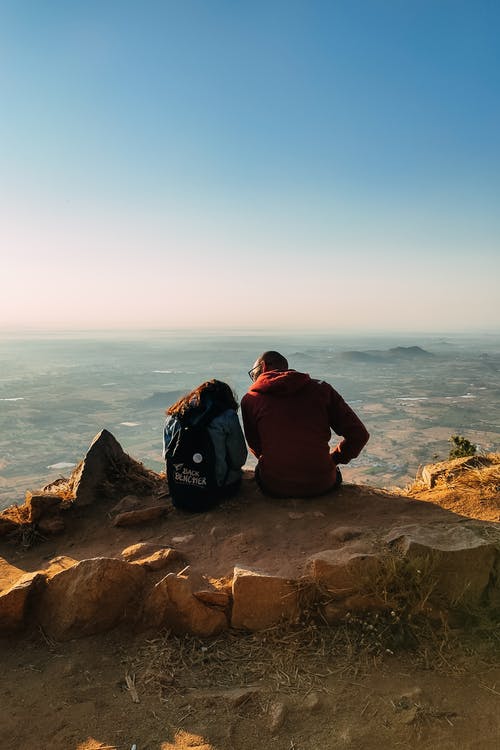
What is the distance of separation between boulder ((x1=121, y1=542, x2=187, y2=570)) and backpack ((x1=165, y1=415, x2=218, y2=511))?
3.03 feet

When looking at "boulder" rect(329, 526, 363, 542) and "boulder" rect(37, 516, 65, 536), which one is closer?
"boulder" rect(329, 526, 363, 542)

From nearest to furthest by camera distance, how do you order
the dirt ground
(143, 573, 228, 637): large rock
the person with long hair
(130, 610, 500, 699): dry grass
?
the dirt ground < (130, 610, 500, 699): dry grass < (143, 573, 228, 637): large rock < the person with long hair

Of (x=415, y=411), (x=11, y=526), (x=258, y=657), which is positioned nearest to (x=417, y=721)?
(x=258, y=657)

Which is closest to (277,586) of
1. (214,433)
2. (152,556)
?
(152,556)

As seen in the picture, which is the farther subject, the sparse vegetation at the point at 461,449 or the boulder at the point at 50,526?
the sparse vegetation at the point at 461,449

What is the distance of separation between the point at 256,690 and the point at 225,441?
2913 millimetres

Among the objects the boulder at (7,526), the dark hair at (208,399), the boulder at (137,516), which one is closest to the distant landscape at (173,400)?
the dark hair at (208,399)

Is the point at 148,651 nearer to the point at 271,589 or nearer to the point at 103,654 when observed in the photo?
the point at 103,654

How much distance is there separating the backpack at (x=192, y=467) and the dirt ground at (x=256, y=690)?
4.60 feet

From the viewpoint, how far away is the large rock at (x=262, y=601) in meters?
3.49

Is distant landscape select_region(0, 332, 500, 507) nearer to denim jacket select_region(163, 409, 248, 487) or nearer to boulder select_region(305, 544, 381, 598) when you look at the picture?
denim jacket select_region(163, 409, 248, 487)

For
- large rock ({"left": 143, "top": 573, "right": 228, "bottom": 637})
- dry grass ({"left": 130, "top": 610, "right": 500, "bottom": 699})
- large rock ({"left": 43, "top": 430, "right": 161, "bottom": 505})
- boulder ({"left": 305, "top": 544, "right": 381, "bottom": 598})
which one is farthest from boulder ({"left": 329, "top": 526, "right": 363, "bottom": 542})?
large rock ({"left": 43, "top": 430, "right": 161, "bottom": 505})

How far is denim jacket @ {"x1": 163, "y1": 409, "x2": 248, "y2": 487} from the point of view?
544 cm

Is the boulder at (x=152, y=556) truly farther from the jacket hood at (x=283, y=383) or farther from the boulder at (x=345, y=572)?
the jacket hood at (x=283, y=383)
